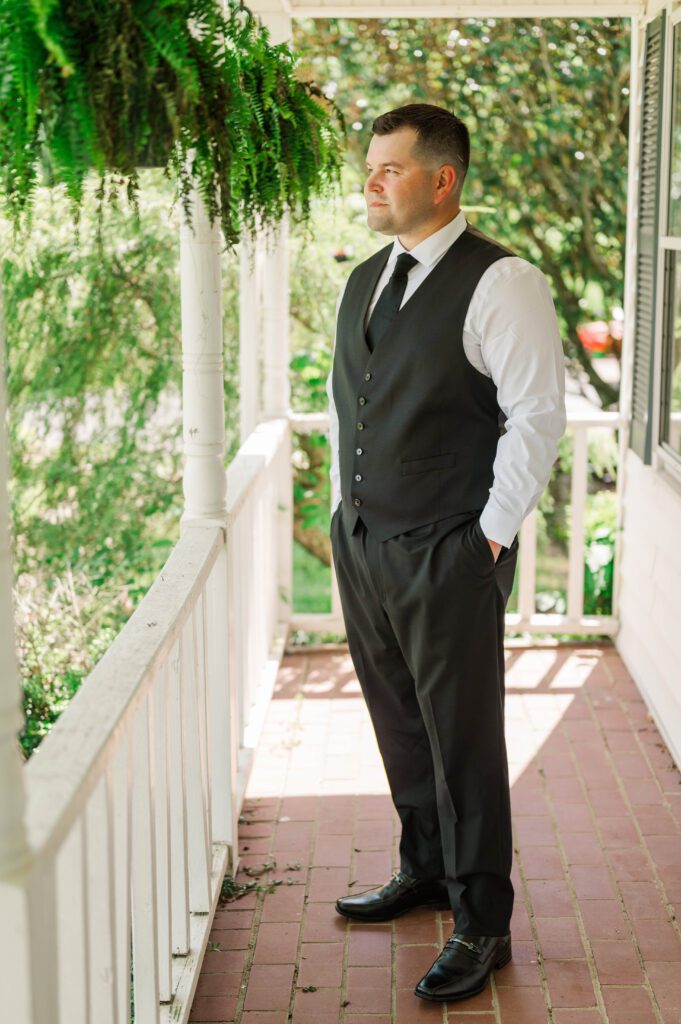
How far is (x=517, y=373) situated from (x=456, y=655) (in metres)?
0.59

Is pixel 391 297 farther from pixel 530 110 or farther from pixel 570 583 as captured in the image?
pixel 530 110

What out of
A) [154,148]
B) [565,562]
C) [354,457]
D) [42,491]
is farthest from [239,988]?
[565,562]

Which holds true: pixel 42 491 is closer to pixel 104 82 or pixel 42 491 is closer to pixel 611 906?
pixel 611 906

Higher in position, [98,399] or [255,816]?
[98,399]

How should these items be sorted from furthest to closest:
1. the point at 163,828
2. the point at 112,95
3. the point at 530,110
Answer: the point at 530,110, the point at 163,828, the point at 112,95

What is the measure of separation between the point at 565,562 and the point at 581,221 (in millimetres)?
1947

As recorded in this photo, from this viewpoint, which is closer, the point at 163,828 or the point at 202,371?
the point at 163,828

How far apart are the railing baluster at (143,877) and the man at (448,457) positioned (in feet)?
2.13

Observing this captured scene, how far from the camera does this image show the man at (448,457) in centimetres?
242

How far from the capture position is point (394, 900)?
2924 millimetres

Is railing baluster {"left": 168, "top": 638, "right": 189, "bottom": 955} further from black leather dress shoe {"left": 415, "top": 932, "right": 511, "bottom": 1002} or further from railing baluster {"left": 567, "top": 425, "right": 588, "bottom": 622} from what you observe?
railing baluster {"left": 567, "top": 425, "right": 588, "bottom": 622}

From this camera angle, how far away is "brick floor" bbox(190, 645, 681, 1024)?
2.59m

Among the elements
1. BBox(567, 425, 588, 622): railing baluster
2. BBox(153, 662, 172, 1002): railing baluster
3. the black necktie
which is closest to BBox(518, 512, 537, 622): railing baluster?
BBox(567, 425, 588, 622): railing baluster

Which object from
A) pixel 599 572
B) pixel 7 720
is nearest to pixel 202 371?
pixel 7 720
